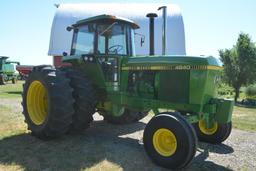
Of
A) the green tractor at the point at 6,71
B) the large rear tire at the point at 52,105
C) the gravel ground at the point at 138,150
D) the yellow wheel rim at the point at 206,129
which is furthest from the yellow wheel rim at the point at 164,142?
the green tractor at the point at 6,71

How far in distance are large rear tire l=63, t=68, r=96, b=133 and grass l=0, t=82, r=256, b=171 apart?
0.39m

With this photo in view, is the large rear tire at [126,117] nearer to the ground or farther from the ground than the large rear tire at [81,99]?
nearer to the ground

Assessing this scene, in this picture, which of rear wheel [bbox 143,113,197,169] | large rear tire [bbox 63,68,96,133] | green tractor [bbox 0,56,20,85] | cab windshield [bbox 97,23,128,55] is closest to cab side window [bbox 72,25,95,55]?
cab windshield [bbox 97,23,128,55]

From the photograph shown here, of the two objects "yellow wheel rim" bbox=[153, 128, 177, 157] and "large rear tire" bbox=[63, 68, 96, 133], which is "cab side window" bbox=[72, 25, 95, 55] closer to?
"large rear tire" bbox=[63, 68, 96, 133]

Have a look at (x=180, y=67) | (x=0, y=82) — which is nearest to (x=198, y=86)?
(x=180, y=67)

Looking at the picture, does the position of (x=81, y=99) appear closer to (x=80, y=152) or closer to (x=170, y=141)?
(x=80, y=152)

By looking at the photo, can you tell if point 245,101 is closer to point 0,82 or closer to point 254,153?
point 254,153

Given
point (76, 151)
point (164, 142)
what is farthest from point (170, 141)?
point (76, 151)

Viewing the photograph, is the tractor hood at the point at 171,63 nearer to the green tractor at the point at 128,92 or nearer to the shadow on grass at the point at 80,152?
the green tractor at the point at 128,92

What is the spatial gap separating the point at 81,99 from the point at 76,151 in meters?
1.03

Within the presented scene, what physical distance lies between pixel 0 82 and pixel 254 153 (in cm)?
2611

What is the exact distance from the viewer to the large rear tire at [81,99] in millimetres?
6004

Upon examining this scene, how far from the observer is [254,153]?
5.72 meters

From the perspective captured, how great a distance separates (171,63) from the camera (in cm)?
566
